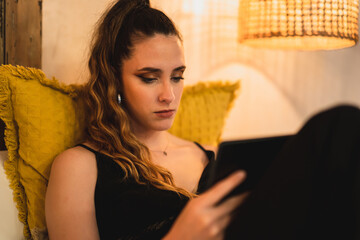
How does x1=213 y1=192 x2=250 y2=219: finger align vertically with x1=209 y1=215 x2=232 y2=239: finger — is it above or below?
above

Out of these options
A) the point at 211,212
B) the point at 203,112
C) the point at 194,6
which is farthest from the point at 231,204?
the point at 194,6

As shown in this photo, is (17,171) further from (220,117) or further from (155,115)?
(220,117)

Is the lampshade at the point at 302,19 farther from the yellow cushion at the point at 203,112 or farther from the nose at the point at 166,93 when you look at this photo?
the nose at the point at 166,93

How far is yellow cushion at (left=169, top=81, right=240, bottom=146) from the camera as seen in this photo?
53.2 inches

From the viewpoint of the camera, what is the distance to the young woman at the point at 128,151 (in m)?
0.86

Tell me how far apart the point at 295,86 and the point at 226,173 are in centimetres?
169

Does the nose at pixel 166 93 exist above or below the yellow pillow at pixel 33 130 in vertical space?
above

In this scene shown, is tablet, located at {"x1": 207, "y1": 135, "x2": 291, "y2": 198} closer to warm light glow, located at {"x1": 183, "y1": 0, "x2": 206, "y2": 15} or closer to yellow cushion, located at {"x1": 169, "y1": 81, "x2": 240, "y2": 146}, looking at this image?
yellow cushion, located at {"x1": 169, "y1": 81, "x2": 240, "y2": 146}

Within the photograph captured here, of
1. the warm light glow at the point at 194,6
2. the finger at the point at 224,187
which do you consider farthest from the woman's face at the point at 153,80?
the warm light glow at the point at 194,6

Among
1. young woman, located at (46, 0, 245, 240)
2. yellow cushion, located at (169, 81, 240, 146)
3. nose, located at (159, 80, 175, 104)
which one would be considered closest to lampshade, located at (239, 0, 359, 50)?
yellow cushion, located at (169, 81, 240, 146)

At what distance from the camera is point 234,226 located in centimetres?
61

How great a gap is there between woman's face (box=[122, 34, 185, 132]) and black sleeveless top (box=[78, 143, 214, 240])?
0.18 m

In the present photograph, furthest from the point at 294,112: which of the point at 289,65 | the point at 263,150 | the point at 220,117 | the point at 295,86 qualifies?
the point at 263,150

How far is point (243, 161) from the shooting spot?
63 cm
